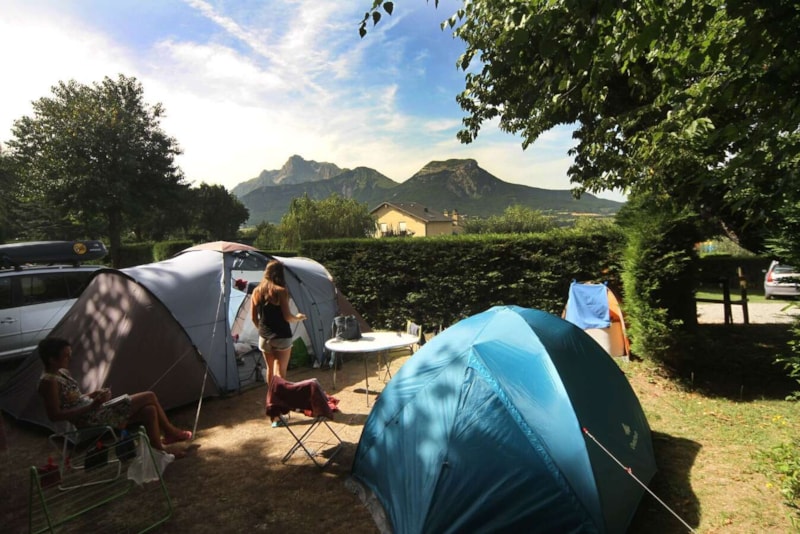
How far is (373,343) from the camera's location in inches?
224

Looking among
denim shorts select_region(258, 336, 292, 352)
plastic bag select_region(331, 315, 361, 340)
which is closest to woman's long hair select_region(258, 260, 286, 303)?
denim shorts select_region(258, 336, 292, 352)

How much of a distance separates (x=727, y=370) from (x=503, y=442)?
516 centimetres

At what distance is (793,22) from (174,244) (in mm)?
31816

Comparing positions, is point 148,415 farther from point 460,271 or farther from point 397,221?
point 397,221

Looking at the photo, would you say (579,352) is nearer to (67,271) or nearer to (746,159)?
(746,159)

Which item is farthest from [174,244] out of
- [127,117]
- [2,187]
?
[2,187]

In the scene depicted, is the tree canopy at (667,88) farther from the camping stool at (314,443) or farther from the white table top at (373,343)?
the camping stool at (314,443)

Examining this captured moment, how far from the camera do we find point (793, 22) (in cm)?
221

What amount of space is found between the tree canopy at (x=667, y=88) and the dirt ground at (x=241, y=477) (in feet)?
11.6

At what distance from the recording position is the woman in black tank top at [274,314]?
5.20m

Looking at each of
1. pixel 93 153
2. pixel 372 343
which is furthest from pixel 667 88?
pixel 93 153

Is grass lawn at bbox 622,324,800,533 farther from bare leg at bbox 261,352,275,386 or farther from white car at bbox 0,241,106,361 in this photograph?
white car at bbox 0,241,106,361

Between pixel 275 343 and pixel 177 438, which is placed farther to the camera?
pixel 275 343

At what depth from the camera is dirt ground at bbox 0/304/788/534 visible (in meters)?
3.29
